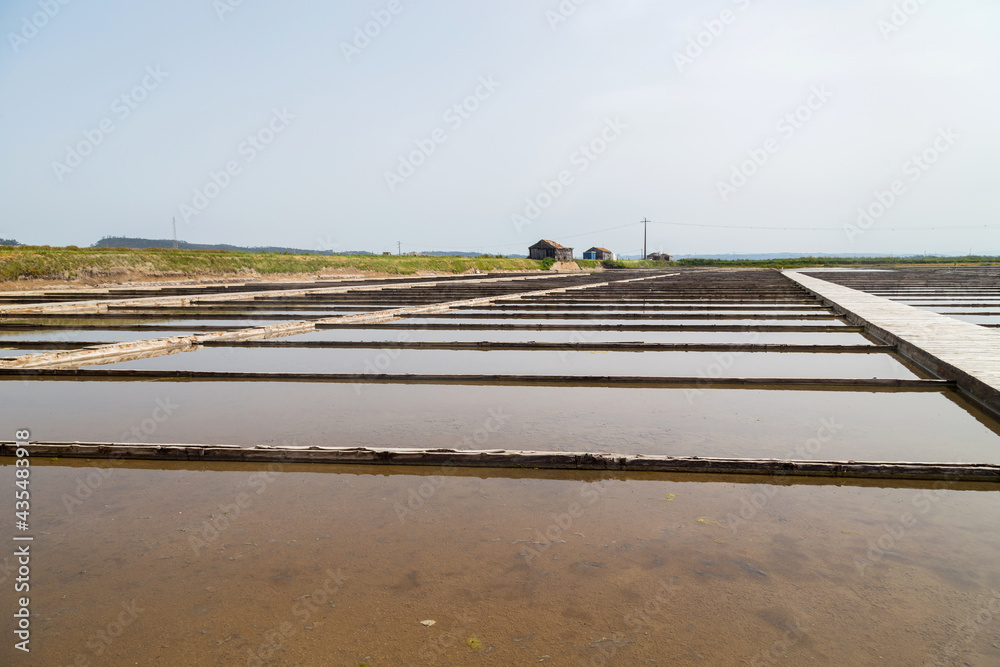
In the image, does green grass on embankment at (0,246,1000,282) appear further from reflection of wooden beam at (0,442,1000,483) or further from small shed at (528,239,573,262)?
reflection of wooden beam at (0,442,1000,483)

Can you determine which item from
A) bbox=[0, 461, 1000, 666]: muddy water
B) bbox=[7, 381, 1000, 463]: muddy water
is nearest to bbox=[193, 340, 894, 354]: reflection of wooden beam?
bbox=[7, 381, 1000, 463]: muddy water

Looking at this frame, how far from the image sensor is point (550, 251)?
58094 mm

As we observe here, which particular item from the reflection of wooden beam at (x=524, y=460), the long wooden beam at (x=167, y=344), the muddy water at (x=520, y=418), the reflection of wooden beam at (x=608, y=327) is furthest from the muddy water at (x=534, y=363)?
the reflection of wooden beam at (x=524, y=460)

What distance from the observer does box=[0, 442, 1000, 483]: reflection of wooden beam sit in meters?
2.94

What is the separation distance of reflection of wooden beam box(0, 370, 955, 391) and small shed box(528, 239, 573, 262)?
171ft

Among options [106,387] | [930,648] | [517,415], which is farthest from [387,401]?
[930,648]

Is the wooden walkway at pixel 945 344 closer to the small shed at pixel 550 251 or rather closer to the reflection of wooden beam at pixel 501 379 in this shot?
the reflection of wooden beam at pixel 501 379

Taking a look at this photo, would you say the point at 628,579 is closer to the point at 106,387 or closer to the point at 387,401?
the point at 387,401

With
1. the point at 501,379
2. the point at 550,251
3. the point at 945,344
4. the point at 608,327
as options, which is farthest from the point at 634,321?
the point at 550,251

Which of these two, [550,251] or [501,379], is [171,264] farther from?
[550,251]

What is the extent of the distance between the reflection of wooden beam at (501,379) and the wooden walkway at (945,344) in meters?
0.29

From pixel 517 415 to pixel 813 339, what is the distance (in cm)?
593

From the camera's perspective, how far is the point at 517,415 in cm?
420

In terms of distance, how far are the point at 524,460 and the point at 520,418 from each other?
1041 millimetres
